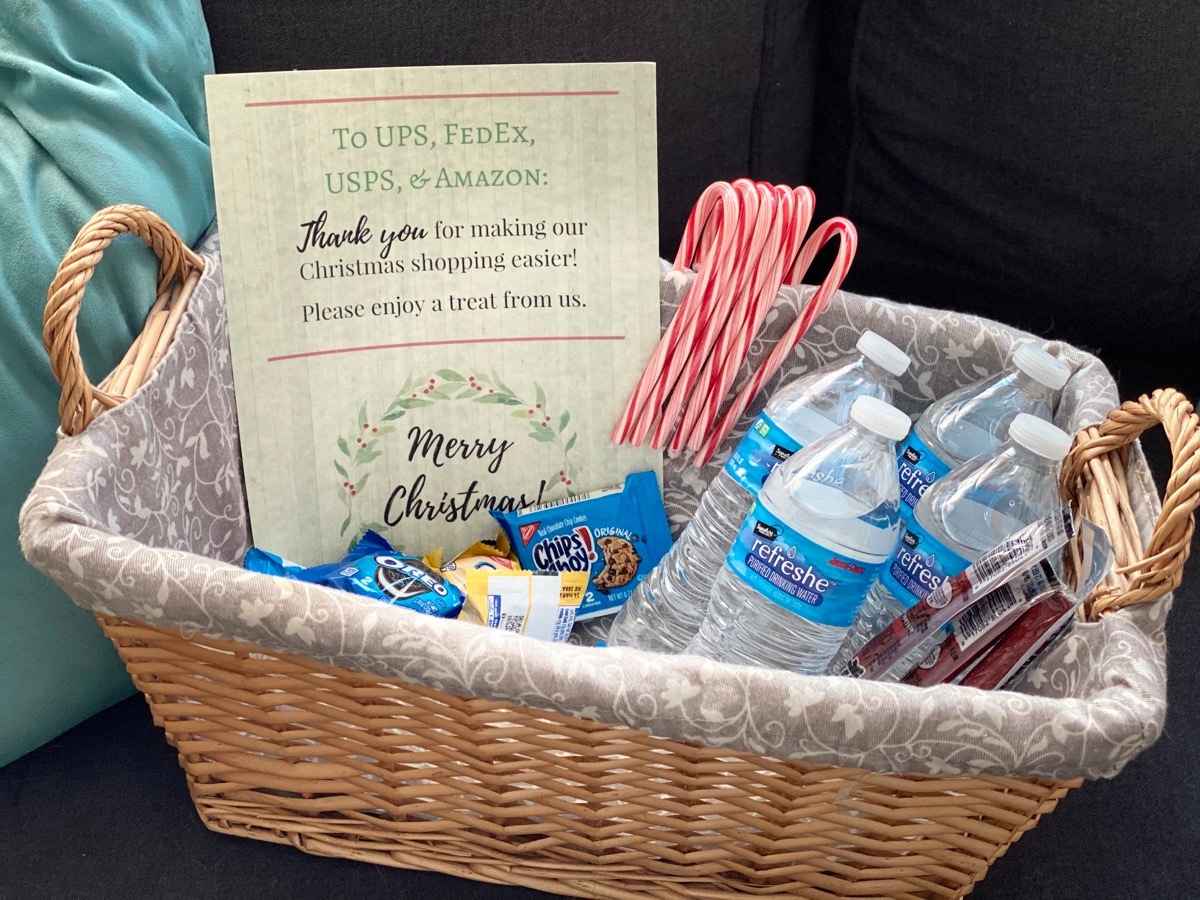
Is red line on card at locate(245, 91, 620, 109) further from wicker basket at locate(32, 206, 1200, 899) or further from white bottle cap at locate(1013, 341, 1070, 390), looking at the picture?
white bottle cap at locate(1013, 341, 1070, 390)

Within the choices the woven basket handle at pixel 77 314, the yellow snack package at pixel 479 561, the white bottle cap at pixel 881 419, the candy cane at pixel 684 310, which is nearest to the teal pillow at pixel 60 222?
the woven basket handle at pixel 77 314

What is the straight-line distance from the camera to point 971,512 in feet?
2.13

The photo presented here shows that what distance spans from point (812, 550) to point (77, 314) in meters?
0.47

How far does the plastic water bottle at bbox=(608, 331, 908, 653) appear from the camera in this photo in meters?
0.71

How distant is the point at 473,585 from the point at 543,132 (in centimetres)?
34

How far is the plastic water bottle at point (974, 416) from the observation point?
0.70 meters

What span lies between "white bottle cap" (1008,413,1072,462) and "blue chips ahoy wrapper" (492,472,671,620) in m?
0.30

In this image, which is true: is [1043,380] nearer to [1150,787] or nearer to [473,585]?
[1150,787]

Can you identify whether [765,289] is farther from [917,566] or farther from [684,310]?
[917,566]

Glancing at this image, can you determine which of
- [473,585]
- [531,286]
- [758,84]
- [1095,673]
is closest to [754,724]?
[1095,673]

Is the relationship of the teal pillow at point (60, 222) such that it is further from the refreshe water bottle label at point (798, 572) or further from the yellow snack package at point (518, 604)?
the refreshe water bottle label at point (798, 572)

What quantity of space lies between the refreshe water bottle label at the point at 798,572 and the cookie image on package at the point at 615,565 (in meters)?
0.22

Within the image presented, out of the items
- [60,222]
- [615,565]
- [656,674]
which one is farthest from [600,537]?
[60,222]

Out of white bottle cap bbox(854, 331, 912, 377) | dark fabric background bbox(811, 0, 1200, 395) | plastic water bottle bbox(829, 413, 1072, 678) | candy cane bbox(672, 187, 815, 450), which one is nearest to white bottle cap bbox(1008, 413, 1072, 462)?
plastic water bottle bbox(829, 413, 1072, 678)
